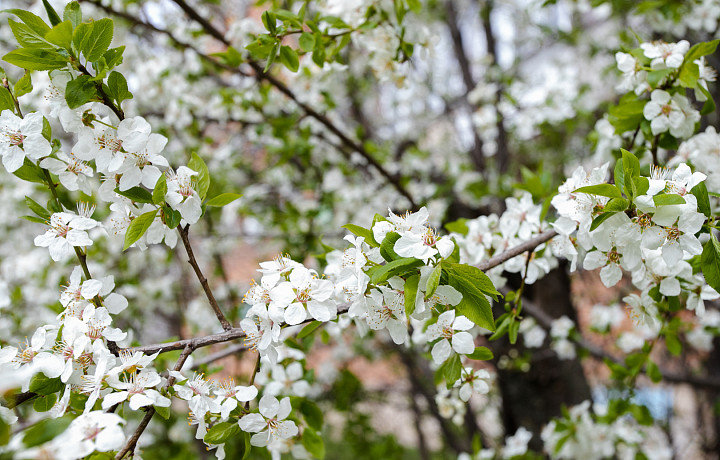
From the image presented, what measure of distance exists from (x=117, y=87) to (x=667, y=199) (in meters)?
1.04

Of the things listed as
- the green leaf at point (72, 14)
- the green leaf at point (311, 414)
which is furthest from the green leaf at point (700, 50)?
the green leaf at point (72, 14)

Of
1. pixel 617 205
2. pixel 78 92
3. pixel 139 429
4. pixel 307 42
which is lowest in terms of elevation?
pixel 139 429

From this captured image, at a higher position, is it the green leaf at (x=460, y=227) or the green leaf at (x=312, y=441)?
the green leaf at (x=460, y=227)

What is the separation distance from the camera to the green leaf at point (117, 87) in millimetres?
1007

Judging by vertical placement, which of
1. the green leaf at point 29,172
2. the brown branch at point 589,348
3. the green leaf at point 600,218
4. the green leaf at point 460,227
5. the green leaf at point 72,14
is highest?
the green leaf at point 72,14

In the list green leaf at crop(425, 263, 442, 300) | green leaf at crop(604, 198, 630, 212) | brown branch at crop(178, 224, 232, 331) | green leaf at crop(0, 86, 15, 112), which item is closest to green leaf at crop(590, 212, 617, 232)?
green leaf at crop(604, 198, 630, 212)

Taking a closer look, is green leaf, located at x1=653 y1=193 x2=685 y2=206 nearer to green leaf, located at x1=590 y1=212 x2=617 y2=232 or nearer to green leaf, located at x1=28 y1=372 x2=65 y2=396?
green leaf, located at x1=590 y1=212 x2=617 y2=232

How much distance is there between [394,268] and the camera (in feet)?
2.83

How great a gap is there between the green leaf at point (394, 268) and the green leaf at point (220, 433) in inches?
16.9

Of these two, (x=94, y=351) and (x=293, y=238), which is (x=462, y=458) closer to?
(x=293, y=238)

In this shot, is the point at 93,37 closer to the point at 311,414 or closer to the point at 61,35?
the point at 61,35

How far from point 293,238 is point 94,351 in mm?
1920

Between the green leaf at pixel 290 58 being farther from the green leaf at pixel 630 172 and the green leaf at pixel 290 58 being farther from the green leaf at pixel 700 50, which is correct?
the green leaf at pixel 700 50

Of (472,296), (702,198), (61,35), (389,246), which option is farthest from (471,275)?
(61,35)
